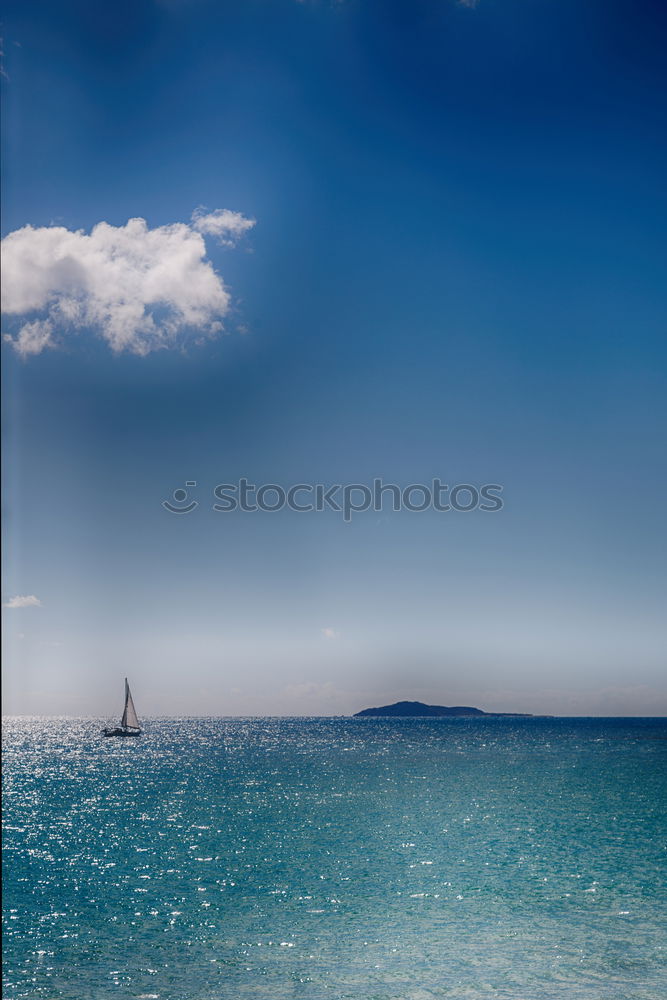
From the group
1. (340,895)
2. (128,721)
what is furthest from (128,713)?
(340,895)

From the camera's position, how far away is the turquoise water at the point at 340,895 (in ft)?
56.7

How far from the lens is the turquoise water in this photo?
681 inches

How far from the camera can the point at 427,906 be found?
23.4 metres

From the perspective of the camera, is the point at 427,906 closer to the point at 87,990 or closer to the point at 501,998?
the point at 501,998

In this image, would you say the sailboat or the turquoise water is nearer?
the turquoise water

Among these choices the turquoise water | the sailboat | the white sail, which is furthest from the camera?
the sailboat

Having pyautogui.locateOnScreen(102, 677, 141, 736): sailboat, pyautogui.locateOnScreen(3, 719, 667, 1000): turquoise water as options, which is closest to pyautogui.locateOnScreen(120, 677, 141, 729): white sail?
pyautogui.locateOnScreen(102, 677, 141, 736): sailboat

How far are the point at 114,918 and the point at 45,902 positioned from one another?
3.87 meters

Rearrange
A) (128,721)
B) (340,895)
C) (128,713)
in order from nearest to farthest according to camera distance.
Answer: (340,895) < (128,713) < (128,721)

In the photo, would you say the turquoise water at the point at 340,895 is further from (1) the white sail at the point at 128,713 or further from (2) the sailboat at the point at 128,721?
(2) the sailboat at the point at 128,721

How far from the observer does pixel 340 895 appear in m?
24.8

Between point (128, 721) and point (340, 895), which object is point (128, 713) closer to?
point (128, 721)

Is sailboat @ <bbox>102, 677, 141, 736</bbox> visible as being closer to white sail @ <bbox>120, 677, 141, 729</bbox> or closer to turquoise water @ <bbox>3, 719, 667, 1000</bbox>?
white sail @ <bbox>120, 677, 141, 729</bbox>

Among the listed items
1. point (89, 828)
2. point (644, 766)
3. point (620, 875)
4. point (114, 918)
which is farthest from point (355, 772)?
point (114, 918)
